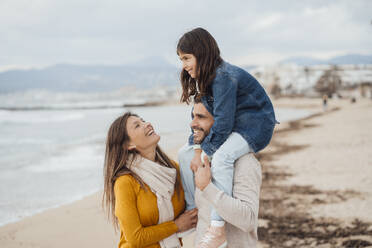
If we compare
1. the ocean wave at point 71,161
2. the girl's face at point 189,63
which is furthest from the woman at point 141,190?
the ocean wave at point 71,161

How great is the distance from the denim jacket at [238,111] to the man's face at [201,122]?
6cm

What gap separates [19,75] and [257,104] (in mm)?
180195

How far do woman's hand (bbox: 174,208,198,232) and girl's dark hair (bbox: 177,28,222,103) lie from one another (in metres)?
0.87

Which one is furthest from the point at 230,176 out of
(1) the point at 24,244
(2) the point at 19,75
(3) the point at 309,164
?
(2) the point at 19,75

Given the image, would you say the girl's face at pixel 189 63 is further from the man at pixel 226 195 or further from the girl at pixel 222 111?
the man at pixel 226 195

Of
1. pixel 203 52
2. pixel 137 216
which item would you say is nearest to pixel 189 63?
pixel 203 52

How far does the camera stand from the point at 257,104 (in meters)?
2.24

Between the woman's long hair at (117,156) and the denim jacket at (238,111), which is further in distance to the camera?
the woman's long hair at (117,156)

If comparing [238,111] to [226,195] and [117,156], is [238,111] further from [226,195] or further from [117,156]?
[117,156]

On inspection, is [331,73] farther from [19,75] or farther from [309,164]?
[19,75]

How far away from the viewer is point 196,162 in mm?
2221

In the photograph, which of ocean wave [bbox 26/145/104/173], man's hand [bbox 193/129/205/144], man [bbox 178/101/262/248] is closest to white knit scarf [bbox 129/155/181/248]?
man [bbox 178/101/262/248]

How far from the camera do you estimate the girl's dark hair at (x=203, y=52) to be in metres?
2.30

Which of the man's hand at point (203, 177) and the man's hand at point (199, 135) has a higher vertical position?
the man's hand at point (199, 135)
